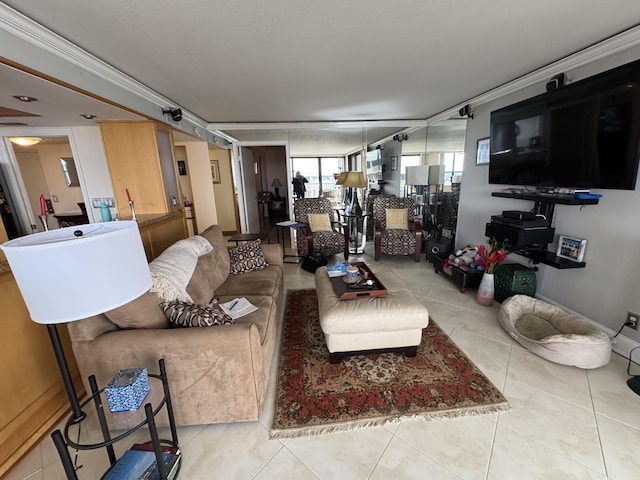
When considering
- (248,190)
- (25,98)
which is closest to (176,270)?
(25,98)

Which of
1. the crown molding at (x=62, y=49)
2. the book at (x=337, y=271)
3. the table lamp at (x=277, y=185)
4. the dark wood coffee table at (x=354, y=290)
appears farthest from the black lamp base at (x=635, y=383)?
the table lamp at (x=277, y=185)

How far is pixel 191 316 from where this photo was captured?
1.44 metres

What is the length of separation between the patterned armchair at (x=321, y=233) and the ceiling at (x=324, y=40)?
1877mm

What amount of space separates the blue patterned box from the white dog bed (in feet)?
8.15

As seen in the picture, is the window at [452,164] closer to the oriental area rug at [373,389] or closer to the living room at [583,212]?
the living room at [583,212]

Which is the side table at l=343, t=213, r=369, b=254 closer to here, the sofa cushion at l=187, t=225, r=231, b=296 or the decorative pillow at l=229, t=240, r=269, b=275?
the decorative pillow at l=229, t=240, r=269, b=275

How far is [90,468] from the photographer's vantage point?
1.31m

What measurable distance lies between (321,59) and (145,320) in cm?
219

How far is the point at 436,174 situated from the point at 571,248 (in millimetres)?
2753

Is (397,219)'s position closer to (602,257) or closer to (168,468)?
(602,257)

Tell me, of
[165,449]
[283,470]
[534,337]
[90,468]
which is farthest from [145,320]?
[534,337]

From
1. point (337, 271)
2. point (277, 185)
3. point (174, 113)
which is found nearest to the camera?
point (337, 271)

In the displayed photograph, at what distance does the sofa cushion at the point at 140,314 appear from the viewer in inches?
52.3

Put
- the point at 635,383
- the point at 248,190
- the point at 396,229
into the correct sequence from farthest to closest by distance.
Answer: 1. the point at 248,190
2. the point at 396,229
3. the point at 635,383
